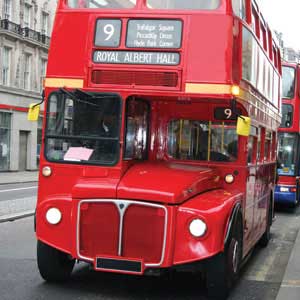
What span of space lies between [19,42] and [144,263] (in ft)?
111

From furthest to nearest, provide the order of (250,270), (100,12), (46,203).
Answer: (250,270) < (100,12) < (46,203)

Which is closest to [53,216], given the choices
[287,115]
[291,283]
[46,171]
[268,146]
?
[46,171]

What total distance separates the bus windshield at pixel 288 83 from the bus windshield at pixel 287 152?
1.13 m

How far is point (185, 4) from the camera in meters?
6.93

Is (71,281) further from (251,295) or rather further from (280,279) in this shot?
(280,279)

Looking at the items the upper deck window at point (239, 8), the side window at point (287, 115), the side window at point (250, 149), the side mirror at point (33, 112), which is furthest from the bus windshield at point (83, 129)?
the side window at point (287, 115)

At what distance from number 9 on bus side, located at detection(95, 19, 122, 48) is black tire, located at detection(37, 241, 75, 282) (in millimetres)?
2377

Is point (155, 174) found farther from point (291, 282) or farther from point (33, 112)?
point (291, 282)

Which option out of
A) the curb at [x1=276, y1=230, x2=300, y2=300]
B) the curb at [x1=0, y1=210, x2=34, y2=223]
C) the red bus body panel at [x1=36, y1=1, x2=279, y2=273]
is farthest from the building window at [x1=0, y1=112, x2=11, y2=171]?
the red bus body panel at [x1=36, y1=1, x2=279, y2=273]

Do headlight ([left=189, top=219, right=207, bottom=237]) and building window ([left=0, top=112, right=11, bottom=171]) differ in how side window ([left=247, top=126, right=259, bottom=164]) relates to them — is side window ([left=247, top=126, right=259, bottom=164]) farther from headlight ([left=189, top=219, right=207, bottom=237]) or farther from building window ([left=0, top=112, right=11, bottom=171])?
building window ([left=0, top=112, right=11, bottom=171])

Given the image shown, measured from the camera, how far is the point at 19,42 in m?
38.2

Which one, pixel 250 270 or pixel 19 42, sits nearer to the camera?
pixel 250 270

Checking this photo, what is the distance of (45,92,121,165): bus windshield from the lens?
6.79 m

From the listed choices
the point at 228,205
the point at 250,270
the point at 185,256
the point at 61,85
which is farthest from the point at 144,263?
the point at 250,270
